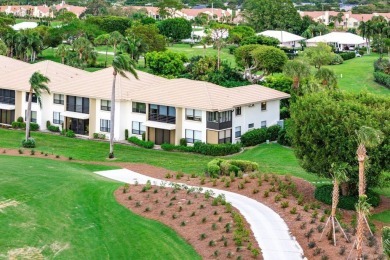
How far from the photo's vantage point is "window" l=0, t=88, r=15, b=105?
77938 millimetres

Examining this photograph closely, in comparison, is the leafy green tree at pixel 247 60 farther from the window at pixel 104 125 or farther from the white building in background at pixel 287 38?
the white building in background at pixel 287 38

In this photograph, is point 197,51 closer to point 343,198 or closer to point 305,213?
point 343,198

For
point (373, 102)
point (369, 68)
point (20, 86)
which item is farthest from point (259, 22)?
point (373, 102)

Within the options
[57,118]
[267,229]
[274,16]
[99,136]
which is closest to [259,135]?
[99,136]

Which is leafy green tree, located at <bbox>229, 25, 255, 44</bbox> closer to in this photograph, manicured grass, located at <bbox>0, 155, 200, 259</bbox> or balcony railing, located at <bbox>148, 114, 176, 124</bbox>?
balcony railing, located at <bbox>148, 114, 176, 124</bbox>

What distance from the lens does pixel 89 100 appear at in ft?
241

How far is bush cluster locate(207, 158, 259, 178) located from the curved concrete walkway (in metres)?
5.26

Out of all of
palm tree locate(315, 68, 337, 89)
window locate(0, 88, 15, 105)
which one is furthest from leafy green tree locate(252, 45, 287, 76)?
window locate(0, 88, 15, 105)

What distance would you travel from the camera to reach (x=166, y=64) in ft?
346

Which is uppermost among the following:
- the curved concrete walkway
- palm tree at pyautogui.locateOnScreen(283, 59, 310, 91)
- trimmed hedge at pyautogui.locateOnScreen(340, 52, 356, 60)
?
trimmed hedge at pyautogui.locateOnScreen(340, 52, 356, 60)

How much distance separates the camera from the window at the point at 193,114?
67.4m

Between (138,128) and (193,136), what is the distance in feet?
21.3

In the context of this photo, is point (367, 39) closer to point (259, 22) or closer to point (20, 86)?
point (259, 22)

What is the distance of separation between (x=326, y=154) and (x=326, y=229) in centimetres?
894
